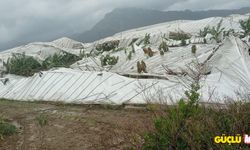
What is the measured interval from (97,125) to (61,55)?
36.7 feet

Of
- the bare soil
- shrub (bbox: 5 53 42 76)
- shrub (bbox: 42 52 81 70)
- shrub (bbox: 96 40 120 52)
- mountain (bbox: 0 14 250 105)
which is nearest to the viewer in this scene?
the bare soil

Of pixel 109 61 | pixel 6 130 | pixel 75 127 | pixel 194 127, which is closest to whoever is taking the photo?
pixel 194 127

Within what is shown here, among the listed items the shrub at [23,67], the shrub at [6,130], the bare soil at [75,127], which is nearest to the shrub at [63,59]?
the shrub at [23,67]

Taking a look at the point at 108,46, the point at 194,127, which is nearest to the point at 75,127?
the point at 194,127

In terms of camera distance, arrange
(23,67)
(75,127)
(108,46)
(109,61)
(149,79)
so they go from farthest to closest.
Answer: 1. (108,46)
2. (23,67)
3. (109,61)
4. (149,79)
5. (75,127)

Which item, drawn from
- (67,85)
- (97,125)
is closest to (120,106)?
(97,125)

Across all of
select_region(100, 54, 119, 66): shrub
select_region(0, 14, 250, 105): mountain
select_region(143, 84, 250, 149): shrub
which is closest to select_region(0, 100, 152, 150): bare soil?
select_region(143, 84, 250, 149): shrub

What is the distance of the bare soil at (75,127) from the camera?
17.1ft

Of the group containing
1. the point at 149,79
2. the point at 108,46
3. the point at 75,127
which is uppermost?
the point at 108,46

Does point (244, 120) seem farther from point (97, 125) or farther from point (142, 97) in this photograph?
point (142, 97)

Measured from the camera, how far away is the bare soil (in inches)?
205

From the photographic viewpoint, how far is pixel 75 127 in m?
6.50

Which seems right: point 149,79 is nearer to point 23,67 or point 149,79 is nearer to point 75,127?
point 75,127

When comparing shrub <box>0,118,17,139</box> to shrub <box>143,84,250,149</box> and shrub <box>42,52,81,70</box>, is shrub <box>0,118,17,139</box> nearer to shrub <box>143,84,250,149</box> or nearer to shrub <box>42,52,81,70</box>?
shrub <box>143,84,250,149</box>
